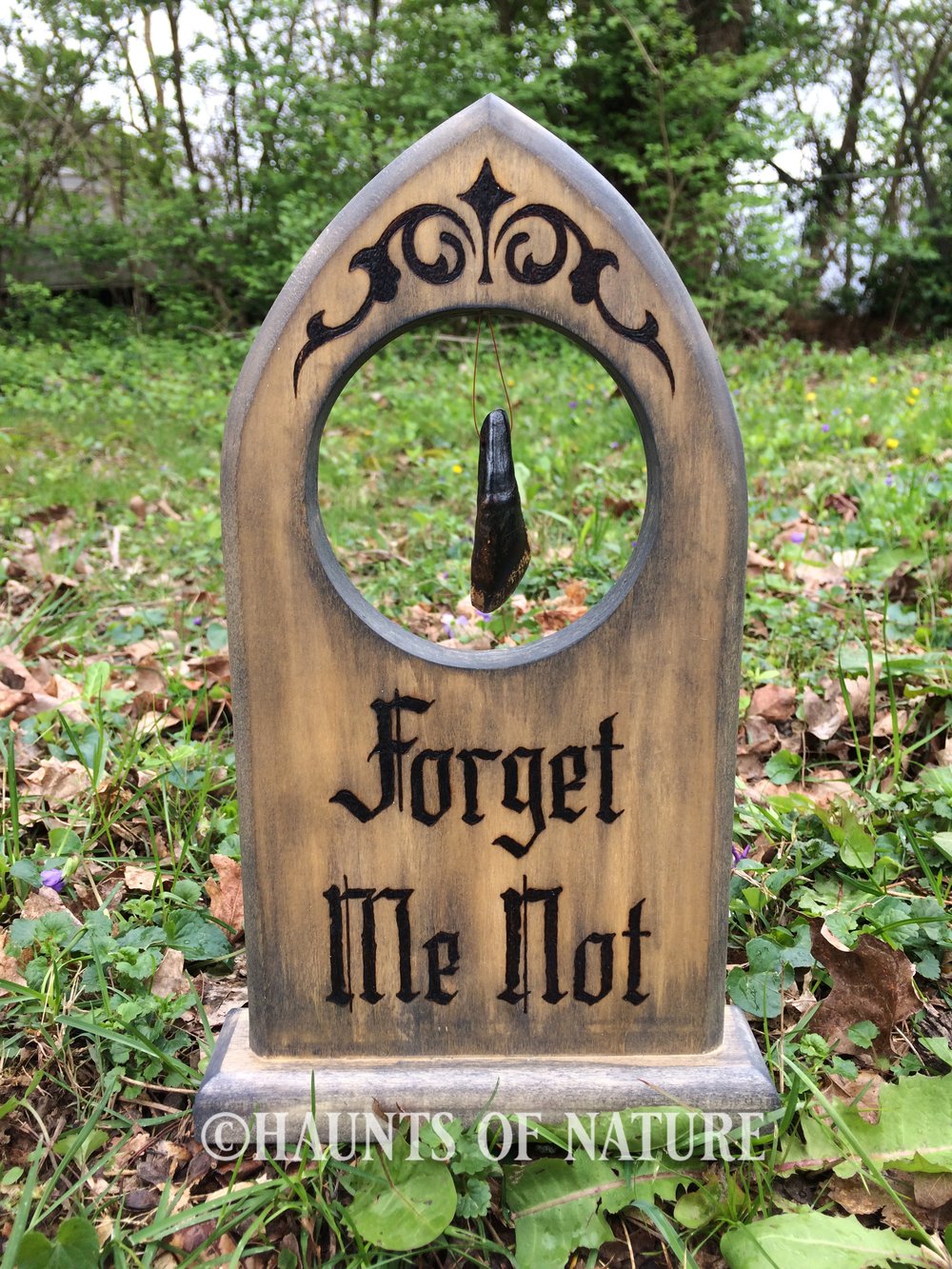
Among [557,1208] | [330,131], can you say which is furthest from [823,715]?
[330,131]

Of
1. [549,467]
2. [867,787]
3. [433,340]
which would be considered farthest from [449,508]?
[433,340]

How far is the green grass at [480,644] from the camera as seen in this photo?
1265 millimetres

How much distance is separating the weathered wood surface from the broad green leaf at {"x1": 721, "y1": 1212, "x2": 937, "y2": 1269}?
0.84 ft

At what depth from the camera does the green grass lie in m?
1.26

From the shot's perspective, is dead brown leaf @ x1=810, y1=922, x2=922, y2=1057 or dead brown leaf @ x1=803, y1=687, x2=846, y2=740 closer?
dead brown leaf @ x1=810, y1=922, x2=922, y2=1057

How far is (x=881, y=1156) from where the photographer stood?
128 centimetres

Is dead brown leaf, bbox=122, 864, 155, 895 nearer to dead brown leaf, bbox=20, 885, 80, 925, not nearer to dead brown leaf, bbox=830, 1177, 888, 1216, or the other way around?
A: dead brown leaf, bbox=20, 885, 80, 925

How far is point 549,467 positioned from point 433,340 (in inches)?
148

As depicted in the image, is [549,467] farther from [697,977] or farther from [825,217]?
[825,217]

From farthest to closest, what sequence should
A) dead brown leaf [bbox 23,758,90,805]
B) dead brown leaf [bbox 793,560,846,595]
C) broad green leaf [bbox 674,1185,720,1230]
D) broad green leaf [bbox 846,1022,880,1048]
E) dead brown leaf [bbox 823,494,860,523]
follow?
dead brown leaf [bbox 823,494,860,523]
dead brown leaf [bbox 793,560,846,595]
dead brown leaf [bbox 23,758,90,805]
broad green leaf [bbox 846,1022,880,1048]
broad green leaf [bbox 674,1185,720,1230]

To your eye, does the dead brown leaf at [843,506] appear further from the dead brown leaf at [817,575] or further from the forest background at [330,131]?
the forest background at [330,131]

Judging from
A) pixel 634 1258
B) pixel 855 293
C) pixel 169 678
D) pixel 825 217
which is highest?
pixel 825 217

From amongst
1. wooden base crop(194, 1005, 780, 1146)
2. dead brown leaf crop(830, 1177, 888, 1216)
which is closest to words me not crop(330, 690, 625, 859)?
wooden base crop(194, 1005, 780, 1146)

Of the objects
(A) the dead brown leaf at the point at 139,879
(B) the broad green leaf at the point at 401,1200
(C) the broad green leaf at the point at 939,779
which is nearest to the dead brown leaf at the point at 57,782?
(A) the dead brown leaf at the point at 139,879
